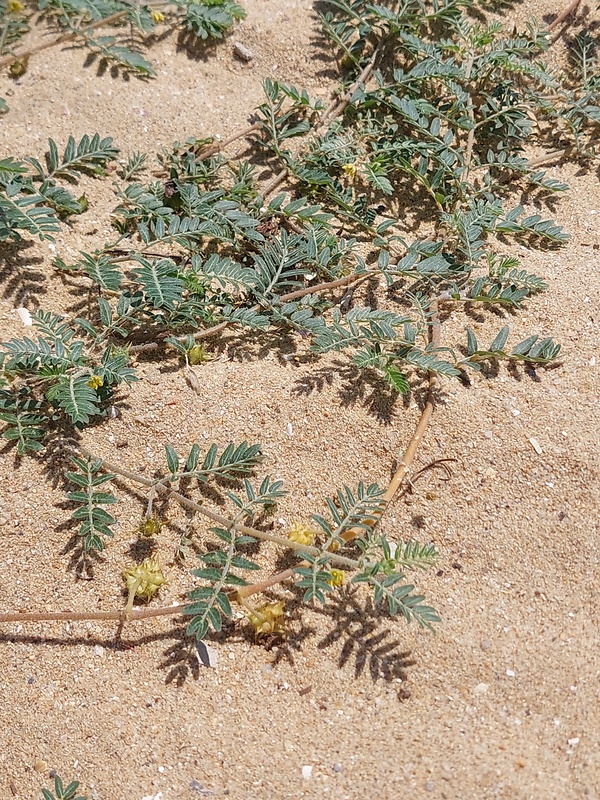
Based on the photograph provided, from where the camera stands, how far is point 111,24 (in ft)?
11.5

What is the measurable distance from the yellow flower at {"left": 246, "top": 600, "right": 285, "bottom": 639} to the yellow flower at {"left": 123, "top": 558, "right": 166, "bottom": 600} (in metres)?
0.27

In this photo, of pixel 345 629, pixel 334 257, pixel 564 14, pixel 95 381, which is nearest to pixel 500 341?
pixel 334 257

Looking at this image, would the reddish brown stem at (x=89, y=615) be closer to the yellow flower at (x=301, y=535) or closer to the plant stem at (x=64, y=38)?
the yellow flower at (x=301, y=535)

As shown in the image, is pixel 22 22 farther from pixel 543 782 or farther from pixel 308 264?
pixel 543 782

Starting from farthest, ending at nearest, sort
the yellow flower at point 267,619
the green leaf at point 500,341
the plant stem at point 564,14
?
the plant stem at point 564,14 < the green leaf at point 500,341 < the yellow flower at point 267,619

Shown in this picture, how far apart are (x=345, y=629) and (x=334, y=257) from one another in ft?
4.34

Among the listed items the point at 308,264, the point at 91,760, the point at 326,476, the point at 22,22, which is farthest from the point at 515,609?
the point at 22,22

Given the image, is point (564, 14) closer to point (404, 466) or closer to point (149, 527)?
point (404, 466)

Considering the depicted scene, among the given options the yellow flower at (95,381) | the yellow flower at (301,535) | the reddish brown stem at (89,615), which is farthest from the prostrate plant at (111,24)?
the reddish brown stem at (89,615)

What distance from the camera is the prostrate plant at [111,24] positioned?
3.41 meters

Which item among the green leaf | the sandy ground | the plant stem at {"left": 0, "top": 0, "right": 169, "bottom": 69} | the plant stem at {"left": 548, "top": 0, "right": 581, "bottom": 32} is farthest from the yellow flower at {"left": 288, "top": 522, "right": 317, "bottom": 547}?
the plant stem at {"left": 548, "top": 0, "right": 581, "bottom": 32}

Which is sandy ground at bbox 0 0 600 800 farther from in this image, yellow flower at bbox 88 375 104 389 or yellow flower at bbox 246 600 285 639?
yellow flower at bbox 88 375 104 389

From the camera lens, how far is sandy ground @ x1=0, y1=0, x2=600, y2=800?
1993 mm

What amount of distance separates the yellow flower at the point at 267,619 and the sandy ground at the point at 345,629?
5 cm
